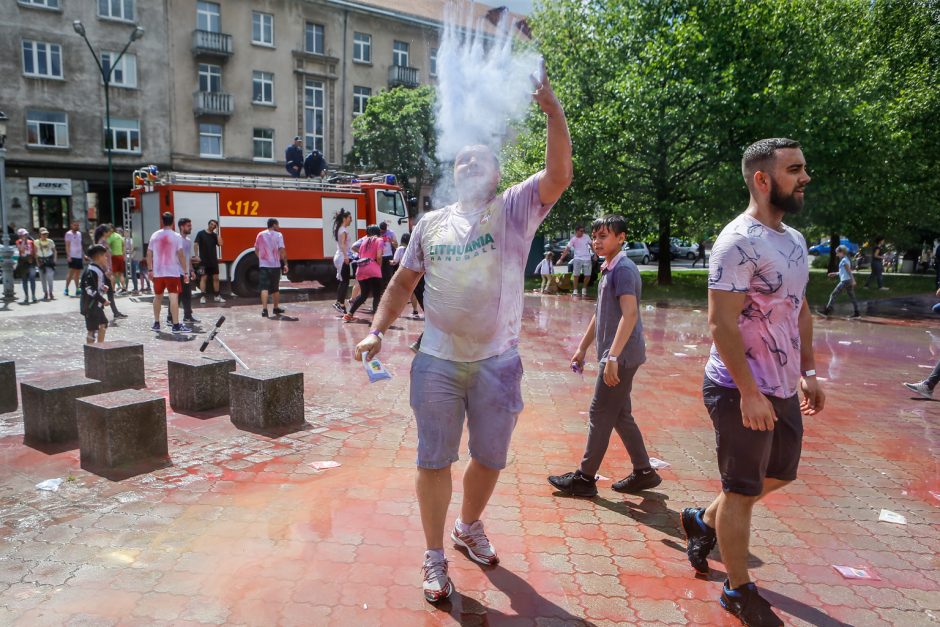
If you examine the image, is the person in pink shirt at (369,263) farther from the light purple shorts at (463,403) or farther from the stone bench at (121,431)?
the light purple shorts at (463,403)

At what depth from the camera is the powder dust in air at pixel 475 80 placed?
4594 millimetres

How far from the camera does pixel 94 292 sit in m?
8.19

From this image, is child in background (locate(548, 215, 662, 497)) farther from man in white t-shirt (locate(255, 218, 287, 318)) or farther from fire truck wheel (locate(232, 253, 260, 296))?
fire truck wheel (locate(232, 253, 260, 296))

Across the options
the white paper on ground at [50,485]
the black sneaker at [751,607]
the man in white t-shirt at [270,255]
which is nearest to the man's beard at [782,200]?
the black sneaker at [751,607]

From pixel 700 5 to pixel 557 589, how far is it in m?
19.6

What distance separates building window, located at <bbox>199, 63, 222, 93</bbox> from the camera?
3238 cm

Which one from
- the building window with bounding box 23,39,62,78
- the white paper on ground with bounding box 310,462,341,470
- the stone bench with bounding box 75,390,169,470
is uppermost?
the building window with bounding box 23,39,62,78

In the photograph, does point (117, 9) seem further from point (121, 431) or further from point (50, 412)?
point (121, 431)

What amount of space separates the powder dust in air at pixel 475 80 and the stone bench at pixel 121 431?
2807 millimetres

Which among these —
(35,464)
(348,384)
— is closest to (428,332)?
(35,464)

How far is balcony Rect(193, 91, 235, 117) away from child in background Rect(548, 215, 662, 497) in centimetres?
3184

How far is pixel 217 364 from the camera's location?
6320 mm

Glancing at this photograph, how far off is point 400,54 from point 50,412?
1418 inches

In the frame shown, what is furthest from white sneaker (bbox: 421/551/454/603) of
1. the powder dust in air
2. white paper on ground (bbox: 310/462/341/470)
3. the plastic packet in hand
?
the powder dust in air
